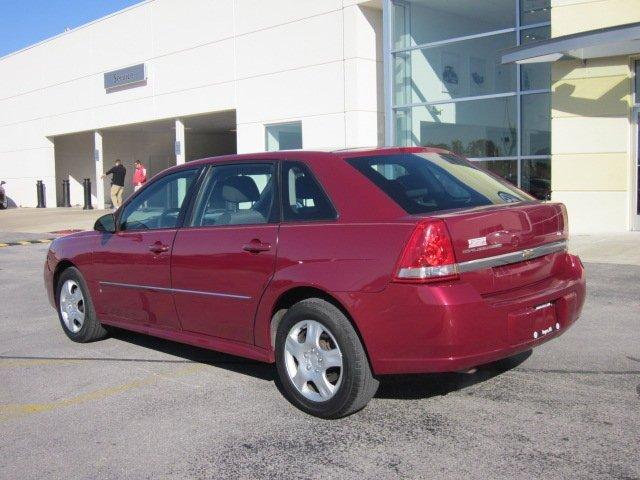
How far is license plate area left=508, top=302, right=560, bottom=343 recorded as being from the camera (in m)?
4.17

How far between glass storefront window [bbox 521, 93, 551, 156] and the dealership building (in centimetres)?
3

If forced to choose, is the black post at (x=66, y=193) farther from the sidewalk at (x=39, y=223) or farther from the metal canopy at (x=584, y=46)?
the metal canopy at (x=584, y=46)

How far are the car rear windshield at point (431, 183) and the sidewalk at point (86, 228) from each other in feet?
20.1

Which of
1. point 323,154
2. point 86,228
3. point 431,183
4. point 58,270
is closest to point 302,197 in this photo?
point 323,154

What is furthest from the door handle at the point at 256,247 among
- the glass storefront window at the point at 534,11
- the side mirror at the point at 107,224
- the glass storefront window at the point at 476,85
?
the glass storefront window at the point at 534,11

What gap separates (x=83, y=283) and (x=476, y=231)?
3795mm

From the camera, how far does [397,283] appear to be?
4.04m

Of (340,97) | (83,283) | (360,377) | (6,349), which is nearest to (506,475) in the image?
(360,377)

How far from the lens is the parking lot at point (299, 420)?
12.4ft

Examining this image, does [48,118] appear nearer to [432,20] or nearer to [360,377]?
[432,20]

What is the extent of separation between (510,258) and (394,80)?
13.7 metres

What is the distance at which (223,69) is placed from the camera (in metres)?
21.2

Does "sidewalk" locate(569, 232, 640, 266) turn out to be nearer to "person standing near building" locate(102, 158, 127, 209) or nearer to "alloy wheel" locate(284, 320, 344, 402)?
"alloy wheel" locate(284, 320, 344, 402)

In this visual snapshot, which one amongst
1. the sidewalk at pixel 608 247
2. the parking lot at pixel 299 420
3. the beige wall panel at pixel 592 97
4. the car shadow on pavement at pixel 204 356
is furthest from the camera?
the beige wall panel at pixel 592 97
